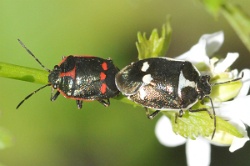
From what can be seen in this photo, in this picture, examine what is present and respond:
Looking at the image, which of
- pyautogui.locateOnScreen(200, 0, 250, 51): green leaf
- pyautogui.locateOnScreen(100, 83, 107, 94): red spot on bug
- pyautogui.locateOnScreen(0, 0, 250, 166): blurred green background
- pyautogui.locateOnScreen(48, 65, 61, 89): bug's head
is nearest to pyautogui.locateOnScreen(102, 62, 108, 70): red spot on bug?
pyautogui.locateOnScreen(100, 83, 107, 94): red spot on bug

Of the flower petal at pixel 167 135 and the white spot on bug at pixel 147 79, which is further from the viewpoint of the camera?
the flower petal at pixel 167 135

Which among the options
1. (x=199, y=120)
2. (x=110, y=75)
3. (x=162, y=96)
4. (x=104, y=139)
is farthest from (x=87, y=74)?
(x=104, y=139)

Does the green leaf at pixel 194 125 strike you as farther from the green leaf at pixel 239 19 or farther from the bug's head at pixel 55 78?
the bug's head at pixel 55 78

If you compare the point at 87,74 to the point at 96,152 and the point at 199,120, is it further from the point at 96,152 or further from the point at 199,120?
the point at 96,152

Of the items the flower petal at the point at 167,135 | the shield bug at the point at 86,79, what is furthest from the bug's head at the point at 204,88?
the flower petal at the point at 167,135

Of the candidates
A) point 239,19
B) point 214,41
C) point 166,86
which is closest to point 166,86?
Result: point 166,86

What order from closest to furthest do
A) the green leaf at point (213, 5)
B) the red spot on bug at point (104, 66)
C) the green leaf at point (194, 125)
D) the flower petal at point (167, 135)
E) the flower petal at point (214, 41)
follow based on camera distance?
the green leaf at point (213, 5)
the green leaf at point (194, 125)
the red spot on bug at point (104, 66)
the flower petal at point (214, 41)
the flower petal at point (167, 135)

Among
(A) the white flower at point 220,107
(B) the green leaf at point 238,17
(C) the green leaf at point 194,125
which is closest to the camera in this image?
(B) the green leaf at point 238,17

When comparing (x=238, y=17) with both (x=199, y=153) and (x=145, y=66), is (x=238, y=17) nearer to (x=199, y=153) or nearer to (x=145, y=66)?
(x=145, y=66)
